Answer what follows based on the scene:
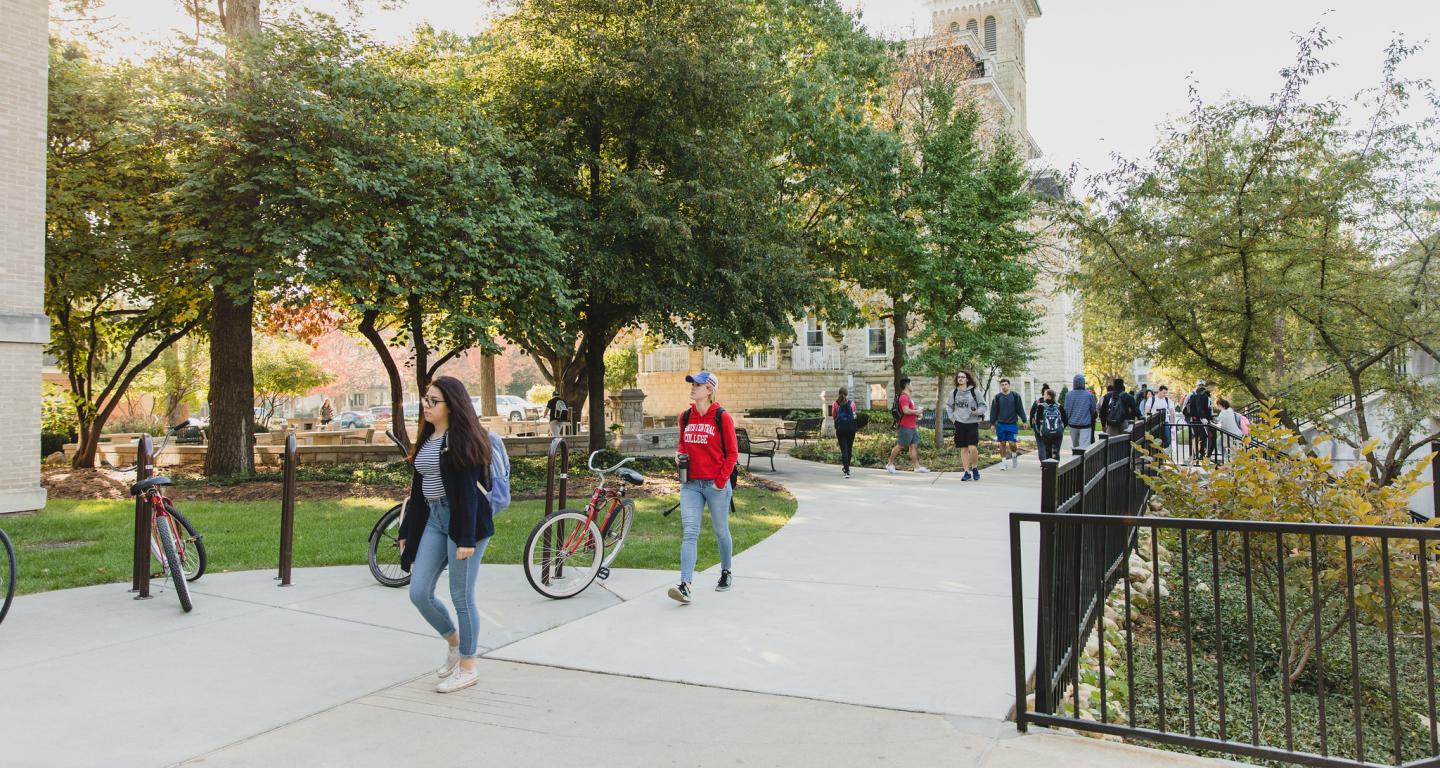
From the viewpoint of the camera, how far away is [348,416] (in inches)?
1890

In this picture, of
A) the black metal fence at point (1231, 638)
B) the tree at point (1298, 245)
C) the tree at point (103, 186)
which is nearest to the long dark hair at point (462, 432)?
the black metal fence at point (1231, 638)

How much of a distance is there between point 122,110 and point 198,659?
42.4 ft

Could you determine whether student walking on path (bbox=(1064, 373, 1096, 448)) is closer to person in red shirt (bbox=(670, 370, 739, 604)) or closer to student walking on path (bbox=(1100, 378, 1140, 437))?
student walking on path (bbox=(1100, 378, 1140, 437))

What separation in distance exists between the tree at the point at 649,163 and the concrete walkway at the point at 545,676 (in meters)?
8.95

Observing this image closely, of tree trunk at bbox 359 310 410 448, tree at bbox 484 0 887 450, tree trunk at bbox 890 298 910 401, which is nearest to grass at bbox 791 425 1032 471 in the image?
tree trunk at bbox 890 298 910 401

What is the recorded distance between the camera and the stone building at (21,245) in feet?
38.2

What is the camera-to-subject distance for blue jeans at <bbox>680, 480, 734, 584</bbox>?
21.9 feet

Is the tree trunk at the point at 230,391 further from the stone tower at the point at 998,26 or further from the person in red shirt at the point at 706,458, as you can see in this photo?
the stone tower at the point at 998,26

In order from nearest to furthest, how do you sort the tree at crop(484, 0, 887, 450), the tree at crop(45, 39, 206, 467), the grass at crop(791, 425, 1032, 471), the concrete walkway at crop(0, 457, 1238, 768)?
the concrete walkway at crop(0, 457, 1238, 768)
the tree at crop(45, 39, 206, 467)
the tree at crop(484, 0, 887, 450)
the grass at crop(791, 425, 1032, 471)

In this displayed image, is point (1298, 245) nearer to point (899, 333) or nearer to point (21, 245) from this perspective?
point (899, 333)

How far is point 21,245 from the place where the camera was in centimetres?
1182

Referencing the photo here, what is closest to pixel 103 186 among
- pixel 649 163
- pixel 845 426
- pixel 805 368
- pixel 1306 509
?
pixel 649 163

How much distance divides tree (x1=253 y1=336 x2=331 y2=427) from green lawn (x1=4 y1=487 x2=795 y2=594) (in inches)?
793

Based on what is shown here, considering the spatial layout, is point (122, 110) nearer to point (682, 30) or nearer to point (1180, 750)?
point (682, 30)
